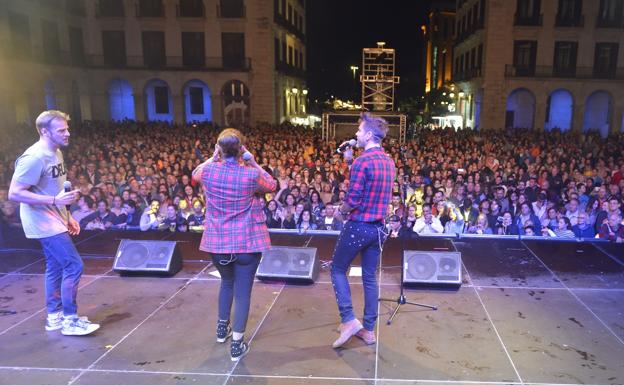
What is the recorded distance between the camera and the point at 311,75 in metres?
50.8

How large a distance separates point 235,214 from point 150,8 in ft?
93.9

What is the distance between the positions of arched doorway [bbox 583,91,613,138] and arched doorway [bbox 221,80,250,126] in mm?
20357

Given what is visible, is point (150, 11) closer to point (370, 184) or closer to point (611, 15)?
point (611, 15)

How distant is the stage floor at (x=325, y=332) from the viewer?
340cm

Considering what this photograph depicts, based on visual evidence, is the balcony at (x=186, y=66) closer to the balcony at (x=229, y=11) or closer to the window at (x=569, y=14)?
the balcony at (x=229, y=11)

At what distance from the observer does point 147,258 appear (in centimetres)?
529

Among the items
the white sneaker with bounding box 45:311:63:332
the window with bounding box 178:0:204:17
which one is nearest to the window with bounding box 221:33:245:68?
the window with bounding box 178:0:204:17

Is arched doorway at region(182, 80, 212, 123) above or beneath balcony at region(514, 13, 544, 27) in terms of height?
beneath

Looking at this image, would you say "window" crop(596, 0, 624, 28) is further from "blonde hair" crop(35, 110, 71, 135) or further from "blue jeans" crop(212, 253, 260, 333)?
"blonde hair" crop(35, 110, 71, 135)

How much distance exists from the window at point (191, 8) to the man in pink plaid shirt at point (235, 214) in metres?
27.5

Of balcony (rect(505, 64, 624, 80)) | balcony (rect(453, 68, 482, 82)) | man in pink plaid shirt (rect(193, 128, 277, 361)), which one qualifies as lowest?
man in pink plaid shirt (rect(193, 128, 277, 361))

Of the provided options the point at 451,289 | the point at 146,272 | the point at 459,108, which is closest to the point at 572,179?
the point at 451,289

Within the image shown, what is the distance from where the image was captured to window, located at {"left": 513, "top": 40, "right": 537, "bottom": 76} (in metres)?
27.6

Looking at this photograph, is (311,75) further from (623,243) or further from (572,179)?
(623,243)
